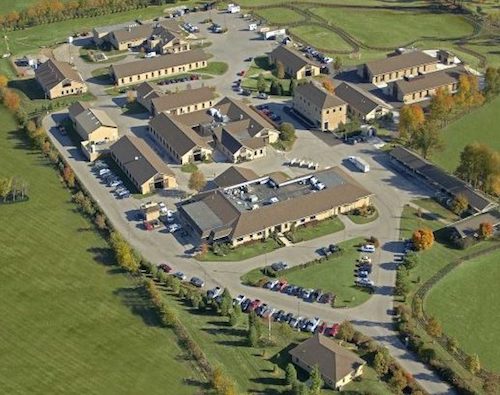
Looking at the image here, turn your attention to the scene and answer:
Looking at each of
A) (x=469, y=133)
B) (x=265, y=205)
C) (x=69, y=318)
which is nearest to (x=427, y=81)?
(x=469, y=133)

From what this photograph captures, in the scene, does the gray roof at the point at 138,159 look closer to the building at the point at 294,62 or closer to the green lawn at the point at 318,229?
the green lawn at the point at 318,229

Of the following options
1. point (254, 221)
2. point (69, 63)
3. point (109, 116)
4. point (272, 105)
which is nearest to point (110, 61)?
point (69, 63)

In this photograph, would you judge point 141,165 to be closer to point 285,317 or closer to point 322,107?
point 322,107

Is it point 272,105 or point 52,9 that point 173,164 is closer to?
point 272,105

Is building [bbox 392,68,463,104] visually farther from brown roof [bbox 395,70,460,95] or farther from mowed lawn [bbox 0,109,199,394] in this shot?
mowed lawn [bbox 0,109,199,394]

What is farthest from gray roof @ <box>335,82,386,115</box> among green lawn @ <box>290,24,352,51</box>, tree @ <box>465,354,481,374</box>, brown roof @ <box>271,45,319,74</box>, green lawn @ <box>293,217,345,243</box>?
tree @ <box>465,354,481,374</box>
